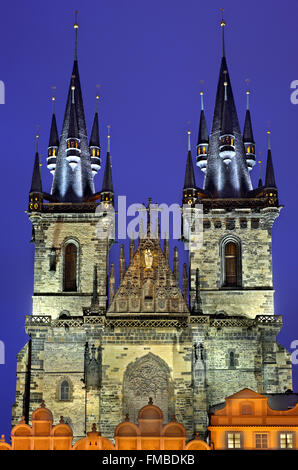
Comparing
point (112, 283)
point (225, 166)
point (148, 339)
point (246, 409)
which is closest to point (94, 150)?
point (225, 166)

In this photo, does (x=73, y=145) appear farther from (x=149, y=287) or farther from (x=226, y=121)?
(x=149, y=287)

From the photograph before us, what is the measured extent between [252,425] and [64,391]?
14030 mm

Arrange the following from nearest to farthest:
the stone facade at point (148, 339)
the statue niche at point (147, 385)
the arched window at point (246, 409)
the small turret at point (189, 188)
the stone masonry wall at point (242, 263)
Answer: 1. the arched window at point (246, 409)
2. the stone facade at point (148, 339)
3. the statue niche at point (147, 385)
4. the stone masonry wall at point (242, 263)
5. the small turret at point (189, 188)

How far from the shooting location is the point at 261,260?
61.3 m

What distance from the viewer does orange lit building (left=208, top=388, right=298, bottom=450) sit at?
47.2m

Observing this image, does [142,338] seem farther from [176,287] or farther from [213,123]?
[213,123]

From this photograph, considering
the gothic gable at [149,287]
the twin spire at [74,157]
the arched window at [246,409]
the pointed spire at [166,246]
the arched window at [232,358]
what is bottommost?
the arched window at [246,409]

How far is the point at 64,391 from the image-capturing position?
189 ft

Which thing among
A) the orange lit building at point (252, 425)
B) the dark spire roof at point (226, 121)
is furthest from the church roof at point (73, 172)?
the orange lit building at point (252, 425)

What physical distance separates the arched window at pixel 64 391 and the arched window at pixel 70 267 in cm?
629

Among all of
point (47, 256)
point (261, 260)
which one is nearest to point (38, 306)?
point (47, 256)

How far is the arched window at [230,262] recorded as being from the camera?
61438 millimetres

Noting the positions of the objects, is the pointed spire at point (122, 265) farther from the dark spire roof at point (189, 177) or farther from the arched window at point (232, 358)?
the arched window at point (232, 358)

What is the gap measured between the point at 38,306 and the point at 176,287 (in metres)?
8.28
